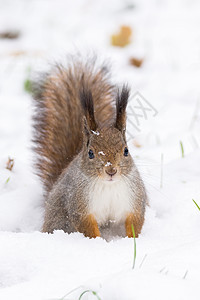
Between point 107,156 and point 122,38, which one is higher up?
point 107,156

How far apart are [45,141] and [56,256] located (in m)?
Answer: 0.92

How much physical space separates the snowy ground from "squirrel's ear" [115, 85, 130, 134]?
0.27 metres

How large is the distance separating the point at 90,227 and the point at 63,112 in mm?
700

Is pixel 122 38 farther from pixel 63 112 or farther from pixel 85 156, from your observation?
pixel 85 156

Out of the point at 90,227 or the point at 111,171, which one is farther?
the point at 90,227

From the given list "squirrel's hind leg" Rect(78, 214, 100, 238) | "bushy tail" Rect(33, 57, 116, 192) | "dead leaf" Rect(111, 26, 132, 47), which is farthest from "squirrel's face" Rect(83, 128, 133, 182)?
"dead leaf" Rect(111, 26, 132, 47)

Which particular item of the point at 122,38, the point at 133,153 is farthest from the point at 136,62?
the point at 133,153

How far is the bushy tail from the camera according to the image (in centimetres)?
243

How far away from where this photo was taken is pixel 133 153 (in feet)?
10.0

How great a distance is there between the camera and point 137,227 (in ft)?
6.61

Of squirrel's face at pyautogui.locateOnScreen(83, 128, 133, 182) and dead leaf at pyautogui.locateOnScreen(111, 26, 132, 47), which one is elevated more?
squirrel's face at pyautogui.locateOnScreen(83, 128, 133, 182)

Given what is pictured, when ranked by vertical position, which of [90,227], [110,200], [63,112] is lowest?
[90,227]

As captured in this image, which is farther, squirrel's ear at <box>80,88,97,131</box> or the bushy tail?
the bushy tail

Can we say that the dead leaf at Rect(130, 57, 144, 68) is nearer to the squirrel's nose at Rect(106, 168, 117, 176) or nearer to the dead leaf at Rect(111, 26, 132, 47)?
the dead leaf at Rect(111, 26, 132, 47)
